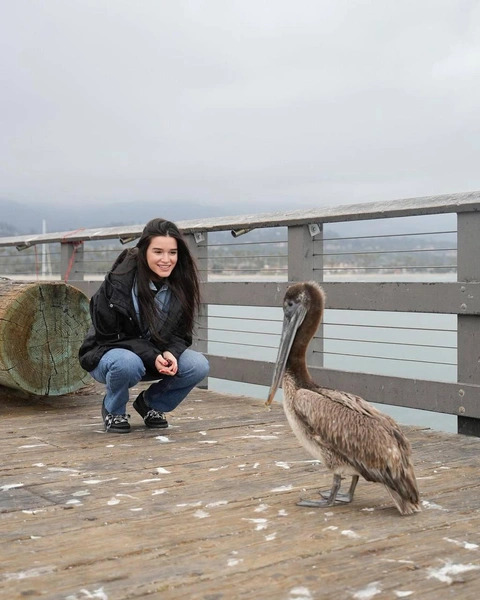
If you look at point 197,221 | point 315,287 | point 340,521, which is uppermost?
point 197,221

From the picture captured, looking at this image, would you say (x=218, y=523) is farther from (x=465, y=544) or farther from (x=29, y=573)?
(x=465, y=544)

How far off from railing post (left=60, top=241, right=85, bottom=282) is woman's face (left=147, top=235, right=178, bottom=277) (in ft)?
11.7

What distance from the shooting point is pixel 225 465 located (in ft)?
13.8

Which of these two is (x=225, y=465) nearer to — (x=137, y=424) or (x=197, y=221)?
(x=137, y=424)

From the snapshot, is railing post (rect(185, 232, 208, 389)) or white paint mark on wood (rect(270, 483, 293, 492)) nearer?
white paint mark on wood (rect(270, 483, 293, 492))

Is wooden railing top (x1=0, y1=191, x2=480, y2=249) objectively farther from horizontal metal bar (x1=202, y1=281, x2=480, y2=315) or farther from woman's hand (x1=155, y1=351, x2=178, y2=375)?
woman's hand (x1=155, y1=351, x2=178, y2=375)

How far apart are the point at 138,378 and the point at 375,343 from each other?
1.92 metres

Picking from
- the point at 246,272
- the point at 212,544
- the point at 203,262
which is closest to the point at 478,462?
the point at 212,544

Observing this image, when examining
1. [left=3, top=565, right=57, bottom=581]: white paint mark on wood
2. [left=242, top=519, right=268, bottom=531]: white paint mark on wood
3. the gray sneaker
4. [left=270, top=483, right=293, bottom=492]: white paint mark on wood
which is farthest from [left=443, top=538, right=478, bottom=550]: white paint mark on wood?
the gray sneaker

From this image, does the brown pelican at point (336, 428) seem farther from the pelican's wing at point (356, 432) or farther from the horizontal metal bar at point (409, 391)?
the horizontal metal bar at point (409, 391)

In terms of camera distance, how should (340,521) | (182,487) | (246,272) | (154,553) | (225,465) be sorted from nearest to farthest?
(154,553) → (340,521) → (182,487) → (225,465) → (246,272)

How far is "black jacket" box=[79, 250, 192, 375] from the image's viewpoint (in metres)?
5.06

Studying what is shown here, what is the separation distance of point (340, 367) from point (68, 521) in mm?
2881

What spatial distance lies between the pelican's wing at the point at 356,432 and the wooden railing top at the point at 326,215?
1752 mm
